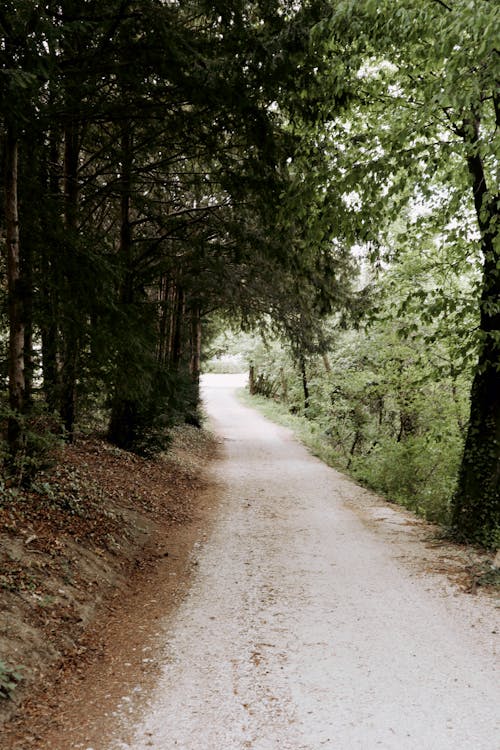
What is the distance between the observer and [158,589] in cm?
582

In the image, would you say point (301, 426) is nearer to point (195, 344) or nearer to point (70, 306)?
point (195, 344)

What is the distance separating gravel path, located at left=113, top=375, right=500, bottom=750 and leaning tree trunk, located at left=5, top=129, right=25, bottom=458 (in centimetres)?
276

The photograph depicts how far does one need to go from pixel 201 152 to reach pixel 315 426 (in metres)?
17.9

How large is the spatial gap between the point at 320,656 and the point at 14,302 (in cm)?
477

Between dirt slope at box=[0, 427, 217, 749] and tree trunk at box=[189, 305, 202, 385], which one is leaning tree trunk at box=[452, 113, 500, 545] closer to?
dirt slope at box=[0, 427, 217, 749]

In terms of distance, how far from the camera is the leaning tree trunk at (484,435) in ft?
23.3

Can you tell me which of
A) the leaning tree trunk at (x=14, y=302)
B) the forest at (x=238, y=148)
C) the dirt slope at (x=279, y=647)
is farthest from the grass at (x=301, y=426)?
the leaning tree trunk at (x=14, y=302)

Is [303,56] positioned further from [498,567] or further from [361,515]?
[361,515]

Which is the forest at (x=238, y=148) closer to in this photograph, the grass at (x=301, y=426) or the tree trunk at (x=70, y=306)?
the tree trunk at (x=70, y=306)

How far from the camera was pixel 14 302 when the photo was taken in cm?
574

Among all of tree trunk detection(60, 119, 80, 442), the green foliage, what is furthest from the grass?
the green foliage

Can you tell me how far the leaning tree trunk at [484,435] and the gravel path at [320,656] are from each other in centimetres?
134

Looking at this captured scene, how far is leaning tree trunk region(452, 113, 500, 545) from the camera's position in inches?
280

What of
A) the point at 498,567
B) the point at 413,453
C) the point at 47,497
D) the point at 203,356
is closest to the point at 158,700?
the point at 47,497
